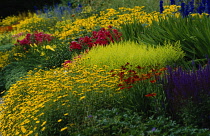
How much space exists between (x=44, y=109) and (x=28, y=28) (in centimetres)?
1080

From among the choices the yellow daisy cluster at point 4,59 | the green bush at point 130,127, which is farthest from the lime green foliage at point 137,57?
the yellow daisy cluster at point 4,59

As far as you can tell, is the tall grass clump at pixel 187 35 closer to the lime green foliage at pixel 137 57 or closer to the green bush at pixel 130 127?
the lime green foliage at pixel 137 57

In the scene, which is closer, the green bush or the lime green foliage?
the green bush

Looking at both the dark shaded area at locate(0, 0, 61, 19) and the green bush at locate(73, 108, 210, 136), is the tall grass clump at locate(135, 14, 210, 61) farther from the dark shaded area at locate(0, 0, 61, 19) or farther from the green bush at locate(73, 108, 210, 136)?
the dark shaded area at locate(0, 0, 61, 19)

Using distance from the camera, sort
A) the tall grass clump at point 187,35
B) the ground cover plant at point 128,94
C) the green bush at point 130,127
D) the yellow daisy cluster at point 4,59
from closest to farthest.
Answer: the green bush at point 130,127 < the ground cover plant at point 128,94 < the tall grass clump at point 187,35 < the yellow daisy cluster at point 4,59

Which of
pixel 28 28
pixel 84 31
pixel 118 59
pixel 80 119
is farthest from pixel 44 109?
pixel 28 28

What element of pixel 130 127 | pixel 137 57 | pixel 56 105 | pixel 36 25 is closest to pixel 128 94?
pixel 130 127

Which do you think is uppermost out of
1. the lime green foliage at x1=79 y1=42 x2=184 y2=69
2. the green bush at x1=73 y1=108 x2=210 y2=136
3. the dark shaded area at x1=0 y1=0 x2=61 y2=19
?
the dark shaded area at x1=0 y1=0 x2=61 y2=19

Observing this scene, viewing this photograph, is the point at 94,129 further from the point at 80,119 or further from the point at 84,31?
the point at 84,31

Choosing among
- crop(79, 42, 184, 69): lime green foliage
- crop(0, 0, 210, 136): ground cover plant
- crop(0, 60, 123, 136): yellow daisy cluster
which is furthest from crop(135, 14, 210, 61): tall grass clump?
crop(0, 60, 123, 136): yellow daisy cluster

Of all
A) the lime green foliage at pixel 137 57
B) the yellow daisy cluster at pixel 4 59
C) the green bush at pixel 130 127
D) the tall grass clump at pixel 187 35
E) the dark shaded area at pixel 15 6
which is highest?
the dark shaded area at pixel 15 6

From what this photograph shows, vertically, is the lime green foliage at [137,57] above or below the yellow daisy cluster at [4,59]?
above

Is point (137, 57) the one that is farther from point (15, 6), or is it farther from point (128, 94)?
point (15, 6)

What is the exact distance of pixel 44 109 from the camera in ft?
13.1
